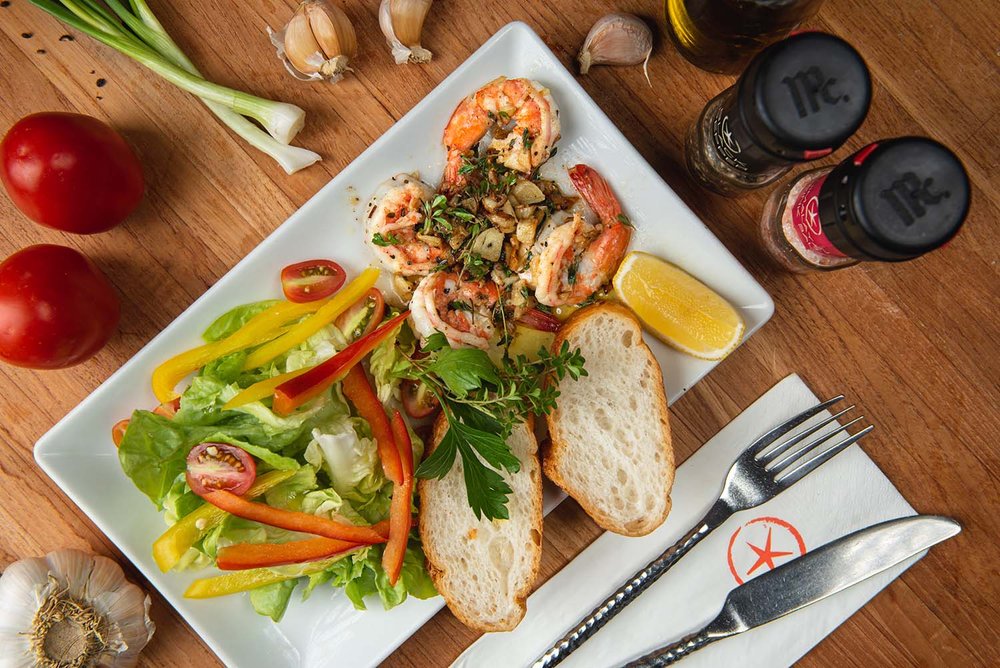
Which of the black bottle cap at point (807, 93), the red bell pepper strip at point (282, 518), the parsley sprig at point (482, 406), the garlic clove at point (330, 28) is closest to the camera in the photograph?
the black bottle cap at point (807, 93)

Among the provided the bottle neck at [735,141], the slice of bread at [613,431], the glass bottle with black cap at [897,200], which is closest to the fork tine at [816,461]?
the slice of bread at [613,431]

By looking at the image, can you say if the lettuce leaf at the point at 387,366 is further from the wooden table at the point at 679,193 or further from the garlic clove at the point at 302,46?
the garlic clove at the point at 302,46

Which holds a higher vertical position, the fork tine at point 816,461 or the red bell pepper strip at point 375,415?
the red bell pepper strip at point 375,415

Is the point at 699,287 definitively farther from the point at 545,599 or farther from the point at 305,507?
the point at 305,507

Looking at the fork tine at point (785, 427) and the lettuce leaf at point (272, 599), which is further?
the fork tine at point (785, 427)

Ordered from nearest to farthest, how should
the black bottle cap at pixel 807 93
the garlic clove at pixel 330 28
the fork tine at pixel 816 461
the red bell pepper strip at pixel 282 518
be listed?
the black bottle cap at pixel 807 93 → the red bell pepper strip at pixel 282 518 → the garlic clove at pixel 330 28 → the fork tine at pixel 816 461

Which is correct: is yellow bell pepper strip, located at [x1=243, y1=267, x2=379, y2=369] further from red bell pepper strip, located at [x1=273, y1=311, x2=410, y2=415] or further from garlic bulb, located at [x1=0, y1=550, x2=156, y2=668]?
garlic bulb, located at [x1=0, y1=550, x2=156, y2=668]

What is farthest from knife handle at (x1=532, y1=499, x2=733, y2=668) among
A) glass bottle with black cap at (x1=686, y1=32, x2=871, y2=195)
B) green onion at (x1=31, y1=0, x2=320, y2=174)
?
green onion at (x1=31, y1=0, x2=320, y2=174)

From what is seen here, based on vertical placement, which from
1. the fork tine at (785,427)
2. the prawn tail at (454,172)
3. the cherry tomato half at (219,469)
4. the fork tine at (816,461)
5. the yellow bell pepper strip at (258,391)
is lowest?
the fork tine at (816,461)

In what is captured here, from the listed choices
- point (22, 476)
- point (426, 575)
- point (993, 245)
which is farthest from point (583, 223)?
point (22, 476)
